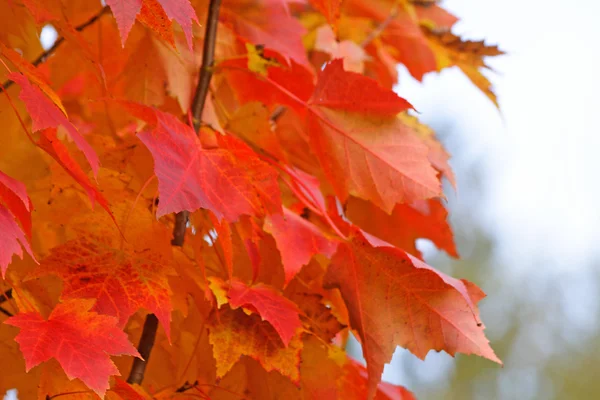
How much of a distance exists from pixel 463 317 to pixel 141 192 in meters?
0.30

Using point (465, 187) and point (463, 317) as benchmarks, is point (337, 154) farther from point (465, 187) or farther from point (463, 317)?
point (465, 187)

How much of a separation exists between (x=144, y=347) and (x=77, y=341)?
16 centimetres

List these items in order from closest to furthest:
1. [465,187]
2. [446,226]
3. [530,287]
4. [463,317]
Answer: [463,317], [446,226], [530,287], [465,187]

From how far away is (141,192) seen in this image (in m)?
0.58

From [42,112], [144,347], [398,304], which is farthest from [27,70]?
[398,304]

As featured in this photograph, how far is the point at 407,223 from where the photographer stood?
866 millimetres

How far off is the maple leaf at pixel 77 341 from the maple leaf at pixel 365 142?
286 mm

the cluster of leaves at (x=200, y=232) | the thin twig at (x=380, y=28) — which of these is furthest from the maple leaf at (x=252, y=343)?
the thin twig at (x=380, y=28)

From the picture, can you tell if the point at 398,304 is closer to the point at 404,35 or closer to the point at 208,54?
the point at 208,54

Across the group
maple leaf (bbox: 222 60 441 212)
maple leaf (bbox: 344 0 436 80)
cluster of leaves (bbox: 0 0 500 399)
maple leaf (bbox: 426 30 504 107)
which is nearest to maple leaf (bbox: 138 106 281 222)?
cluster of leaves (bbox: 0 0 500 399)

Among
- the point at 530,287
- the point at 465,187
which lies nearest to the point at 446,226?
the point at 530,287

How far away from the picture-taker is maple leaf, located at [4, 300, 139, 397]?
44 centimetres

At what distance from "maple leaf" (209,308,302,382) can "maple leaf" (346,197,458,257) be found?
11.4 inches

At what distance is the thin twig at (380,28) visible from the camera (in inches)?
38.8
